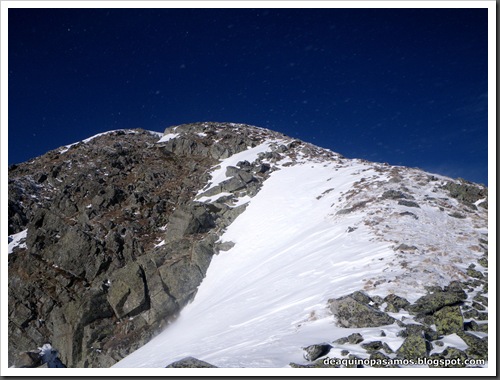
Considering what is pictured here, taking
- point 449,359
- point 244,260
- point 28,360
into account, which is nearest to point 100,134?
point 28,360

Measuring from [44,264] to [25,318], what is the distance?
4185 millimetres

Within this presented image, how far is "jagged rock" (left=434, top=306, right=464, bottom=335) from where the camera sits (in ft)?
28.5

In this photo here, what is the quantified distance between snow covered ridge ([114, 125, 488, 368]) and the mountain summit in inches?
2.7

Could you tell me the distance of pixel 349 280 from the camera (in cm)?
1186

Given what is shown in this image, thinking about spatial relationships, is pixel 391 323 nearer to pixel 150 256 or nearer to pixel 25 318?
pixel 150 256

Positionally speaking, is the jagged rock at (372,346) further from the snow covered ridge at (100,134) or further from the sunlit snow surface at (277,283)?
the snow covered ridge at (100,134)

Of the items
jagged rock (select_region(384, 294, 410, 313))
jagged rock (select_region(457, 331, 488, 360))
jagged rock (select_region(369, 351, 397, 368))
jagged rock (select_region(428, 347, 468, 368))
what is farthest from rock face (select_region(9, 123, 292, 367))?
jagged rock (select_region(457, 331, 488, 360))

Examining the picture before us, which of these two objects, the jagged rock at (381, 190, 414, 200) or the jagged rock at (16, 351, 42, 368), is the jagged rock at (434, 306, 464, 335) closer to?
the jagged rock at (381, 190, 414, 200)

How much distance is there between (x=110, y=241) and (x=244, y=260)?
35.9 feet

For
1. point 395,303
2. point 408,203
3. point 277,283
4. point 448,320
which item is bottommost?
point 277,283

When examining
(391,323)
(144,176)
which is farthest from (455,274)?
(144,176)

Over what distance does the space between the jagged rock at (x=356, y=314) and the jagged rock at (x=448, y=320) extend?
1.11m

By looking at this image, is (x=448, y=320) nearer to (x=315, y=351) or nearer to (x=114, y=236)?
(x=315, y=351)

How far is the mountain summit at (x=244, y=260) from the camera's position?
9.45 m
